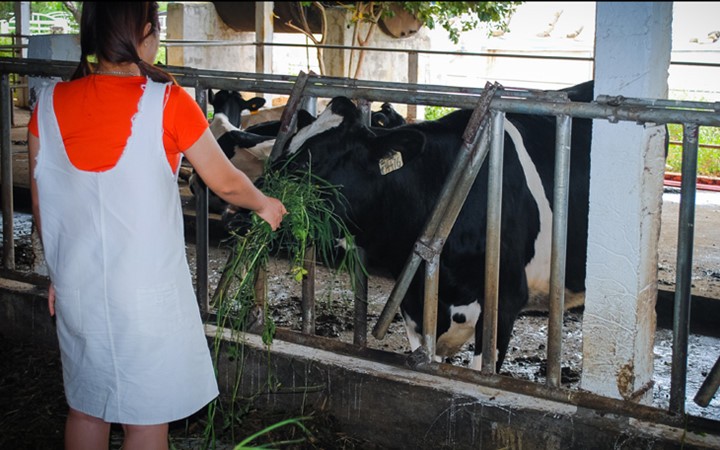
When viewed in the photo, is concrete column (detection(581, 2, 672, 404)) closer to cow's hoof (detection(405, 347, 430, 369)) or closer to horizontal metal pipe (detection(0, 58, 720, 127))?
horizontal metal pipe (detection(0, 58, 720, 127))

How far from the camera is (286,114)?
12.3 feet

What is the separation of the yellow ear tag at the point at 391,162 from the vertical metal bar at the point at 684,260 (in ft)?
3.79

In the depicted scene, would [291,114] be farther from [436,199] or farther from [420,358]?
[420,358]

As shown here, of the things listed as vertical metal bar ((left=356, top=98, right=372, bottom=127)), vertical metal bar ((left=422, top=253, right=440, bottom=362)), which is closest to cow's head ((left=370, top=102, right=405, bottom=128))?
vertical metal bar ((left=356, top=98, right=372, bottom=127))

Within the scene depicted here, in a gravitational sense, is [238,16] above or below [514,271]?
above

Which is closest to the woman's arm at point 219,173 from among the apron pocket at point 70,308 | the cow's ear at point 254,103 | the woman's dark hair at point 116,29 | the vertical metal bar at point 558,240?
the woman's dark hair at point 116,29

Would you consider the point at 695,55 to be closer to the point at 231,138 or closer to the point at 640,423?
the point at 231,138

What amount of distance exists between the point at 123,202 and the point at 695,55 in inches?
704

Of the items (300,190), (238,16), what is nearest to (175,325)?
(300,190)

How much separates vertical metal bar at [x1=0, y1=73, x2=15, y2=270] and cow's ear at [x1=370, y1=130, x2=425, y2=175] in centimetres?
202

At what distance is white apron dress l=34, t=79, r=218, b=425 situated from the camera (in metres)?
2.33

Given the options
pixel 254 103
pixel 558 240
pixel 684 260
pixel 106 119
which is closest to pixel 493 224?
pixel 558 240

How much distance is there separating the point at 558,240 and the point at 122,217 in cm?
158

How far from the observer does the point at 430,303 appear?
3406 mm
